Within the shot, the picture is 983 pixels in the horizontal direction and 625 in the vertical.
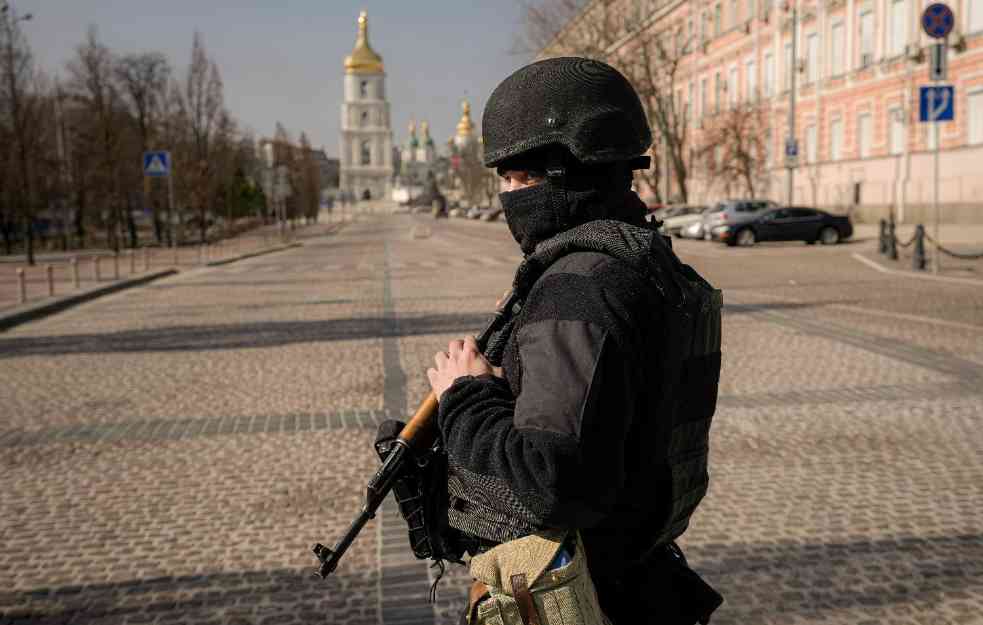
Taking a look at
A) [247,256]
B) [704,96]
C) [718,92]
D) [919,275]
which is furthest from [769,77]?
[919,275]

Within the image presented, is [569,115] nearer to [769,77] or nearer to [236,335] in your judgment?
[236,335]

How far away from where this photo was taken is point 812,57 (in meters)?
45.7

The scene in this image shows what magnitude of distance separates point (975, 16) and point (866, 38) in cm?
782

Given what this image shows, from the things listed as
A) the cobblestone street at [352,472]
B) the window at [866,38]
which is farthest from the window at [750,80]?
the cobblestone street at [352,472]

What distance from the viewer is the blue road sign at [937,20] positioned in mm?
17312

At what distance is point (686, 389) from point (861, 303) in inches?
508

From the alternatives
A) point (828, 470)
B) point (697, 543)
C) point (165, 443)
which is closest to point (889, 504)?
point (828, 470)

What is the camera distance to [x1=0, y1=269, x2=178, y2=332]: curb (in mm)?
14039

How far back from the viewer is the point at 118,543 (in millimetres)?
4672

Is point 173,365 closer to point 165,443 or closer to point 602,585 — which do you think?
point 165,443

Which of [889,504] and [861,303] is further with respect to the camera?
[861,303]

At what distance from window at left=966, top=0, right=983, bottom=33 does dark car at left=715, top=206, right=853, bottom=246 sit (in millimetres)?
8340

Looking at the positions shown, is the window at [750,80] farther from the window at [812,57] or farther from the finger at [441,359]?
the finger at [441,359]

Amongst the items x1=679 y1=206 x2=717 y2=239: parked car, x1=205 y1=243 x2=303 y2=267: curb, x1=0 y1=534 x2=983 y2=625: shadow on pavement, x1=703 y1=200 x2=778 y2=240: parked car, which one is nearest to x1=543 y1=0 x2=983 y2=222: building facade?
x1=703 y1=200 x2=778 y2=240: parked car
